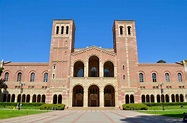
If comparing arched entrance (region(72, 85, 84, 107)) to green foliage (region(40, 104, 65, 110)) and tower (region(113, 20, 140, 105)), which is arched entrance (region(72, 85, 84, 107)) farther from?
tower (region(113, 20, 140, 105))

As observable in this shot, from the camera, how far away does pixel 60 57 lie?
4972 centimetres

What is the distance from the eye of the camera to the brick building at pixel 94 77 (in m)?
47.4

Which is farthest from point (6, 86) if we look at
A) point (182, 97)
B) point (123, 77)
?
point (182, 97)

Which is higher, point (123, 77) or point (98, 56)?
point (98, 56)

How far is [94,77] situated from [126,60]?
9.93 m

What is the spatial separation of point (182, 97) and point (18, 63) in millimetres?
48402

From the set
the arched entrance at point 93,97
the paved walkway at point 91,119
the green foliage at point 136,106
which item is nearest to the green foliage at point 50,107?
the arched entrance at point 93,97

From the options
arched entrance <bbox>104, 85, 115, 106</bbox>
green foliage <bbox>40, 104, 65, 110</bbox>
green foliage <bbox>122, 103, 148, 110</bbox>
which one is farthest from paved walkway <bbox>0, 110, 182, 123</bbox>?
arched entrance <bbox>104, 85, 115, 106</bbox>

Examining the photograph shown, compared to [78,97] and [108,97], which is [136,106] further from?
[78,97]

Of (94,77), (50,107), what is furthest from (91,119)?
(94,77)

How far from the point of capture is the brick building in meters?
47.4

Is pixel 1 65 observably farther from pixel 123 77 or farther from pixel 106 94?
pixel 123 77

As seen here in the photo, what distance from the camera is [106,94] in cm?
5338

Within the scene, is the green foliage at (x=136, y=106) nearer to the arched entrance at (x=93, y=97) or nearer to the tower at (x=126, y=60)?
the tower at (x=126, y=60)
